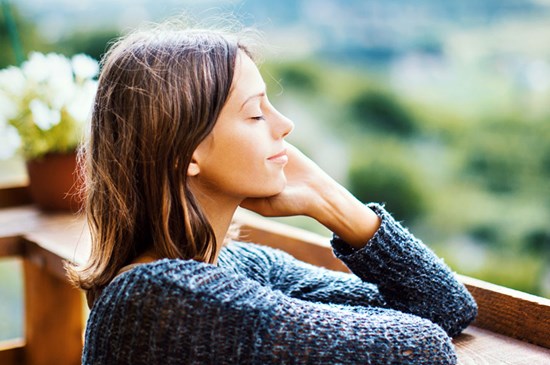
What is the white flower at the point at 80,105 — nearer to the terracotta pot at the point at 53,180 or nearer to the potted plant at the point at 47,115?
the potted plant at the point at 47,115

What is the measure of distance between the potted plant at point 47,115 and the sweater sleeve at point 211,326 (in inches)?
53.0

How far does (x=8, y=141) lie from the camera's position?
2.39 metres

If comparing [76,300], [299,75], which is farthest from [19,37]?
[76,300]

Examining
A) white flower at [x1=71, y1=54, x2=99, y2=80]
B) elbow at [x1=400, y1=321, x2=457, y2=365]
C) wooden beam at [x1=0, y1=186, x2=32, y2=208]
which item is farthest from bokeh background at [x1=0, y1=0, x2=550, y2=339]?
elbow at [x1=400, y1=321, x2=457, y2=365]

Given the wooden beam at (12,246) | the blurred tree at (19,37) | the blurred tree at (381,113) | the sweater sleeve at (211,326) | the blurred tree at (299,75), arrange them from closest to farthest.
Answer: the sweater sleeve at (211,326) → the wooden beam at (12,246) → the blurred tree at (381,113) → the blurred tree at (299,75) → the blurred tree at (19,37)

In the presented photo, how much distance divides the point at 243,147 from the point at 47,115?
1.31 metres

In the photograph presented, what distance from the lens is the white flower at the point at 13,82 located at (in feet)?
7.82

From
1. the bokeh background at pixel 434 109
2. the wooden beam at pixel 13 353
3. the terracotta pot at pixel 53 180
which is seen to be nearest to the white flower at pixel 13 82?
the terracotta pot at pixel 53 180

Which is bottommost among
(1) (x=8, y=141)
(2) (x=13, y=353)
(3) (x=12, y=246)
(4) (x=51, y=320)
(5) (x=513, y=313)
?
(2) (x=13, y=353)

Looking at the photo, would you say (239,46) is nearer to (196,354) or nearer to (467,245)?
(196,354)

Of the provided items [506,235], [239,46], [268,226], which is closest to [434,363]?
[239,46]

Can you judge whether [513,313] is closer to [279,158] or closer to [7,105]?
[279,158]

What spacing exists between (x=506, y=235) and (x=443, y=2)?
128 cm

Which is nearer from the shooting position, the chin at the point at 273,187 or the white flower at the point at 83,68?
the chin at the point at 273,187
